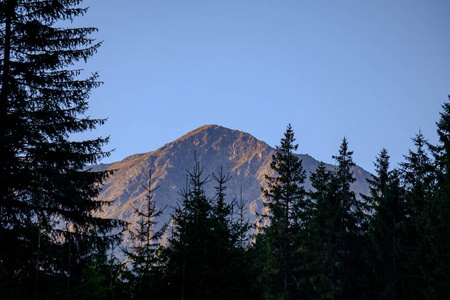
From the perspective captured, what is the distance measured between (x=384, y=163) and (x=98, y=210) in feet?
92.9

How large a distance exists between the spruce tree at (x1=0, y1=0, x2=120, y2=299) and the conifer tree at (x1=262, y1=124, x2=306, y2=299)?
21522 millimetres

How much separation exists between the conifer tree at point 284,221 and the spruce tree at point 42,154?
21522 mm

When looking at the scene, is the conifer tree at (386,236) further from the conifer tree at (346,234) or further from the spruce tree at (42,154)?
the spruce tree at (42,154)

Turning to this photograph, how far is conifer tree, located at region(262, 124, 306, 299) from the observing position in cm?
3425

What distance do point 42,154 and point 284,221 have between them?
24.2m

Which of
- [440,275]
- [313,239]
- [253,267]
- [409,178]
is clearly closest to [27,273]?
[253,267]

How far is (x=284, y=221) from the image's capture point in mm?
34312

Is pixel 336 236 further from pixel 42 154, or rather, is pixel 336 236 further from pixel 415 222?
pixel 42 154

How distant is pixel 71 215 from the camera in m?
13.0

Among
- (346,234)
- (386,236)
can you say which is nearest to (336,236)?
(346,234)

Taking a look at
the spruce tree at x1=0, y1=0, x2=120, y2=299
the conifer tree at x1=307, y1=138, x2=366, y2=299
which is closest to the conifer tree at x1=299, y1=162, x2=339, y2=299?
the conifer tree at x1=307, y1=138, x2=366, y2=299

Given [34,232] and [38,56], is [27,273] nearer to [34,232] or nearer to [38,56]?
Result: [34,232]

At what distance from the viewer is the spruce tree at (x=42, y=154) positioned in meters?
11.5

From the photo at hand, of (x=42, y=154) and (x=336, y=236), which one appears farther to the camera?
(x=336, y=236)
